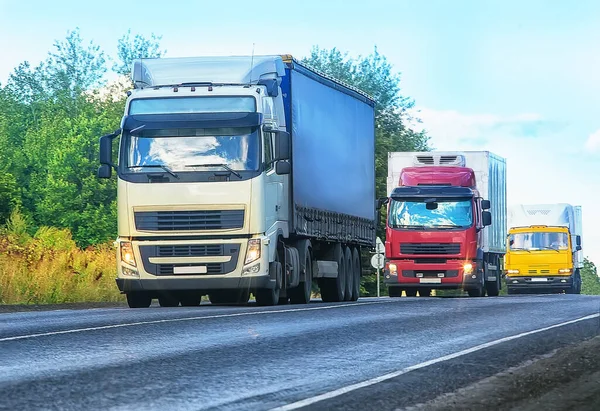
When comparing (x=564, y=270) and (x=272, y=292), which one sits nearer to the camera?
(x=272, y=292)

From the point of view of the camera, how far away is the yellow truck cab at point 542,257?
50438 mm

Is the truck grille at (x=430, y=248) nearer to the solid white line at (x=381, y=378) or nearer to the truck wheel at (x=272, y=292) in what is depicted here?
the truck wheel at (x=272, y=292)

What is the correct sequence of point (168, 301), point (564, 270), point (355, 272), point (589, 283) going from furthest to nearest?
point (589, 283) < point (564, 270) < point (355, 272) < point (168, 301)

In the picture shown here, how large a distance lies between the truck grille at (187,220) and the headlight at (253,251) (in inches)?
12.6

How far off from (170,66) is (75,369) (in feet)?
43.9

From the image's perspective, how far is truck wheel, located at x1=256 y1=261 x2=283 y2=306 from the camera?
73.6 feet

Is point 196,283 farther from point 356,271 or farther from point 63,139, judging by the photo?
point 63,139

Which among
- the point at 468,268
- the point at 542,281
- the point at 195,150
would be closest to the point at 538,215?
the point at 542,281

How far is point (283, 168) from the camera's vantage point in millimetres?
21938

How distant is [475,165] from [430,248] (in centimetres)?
468

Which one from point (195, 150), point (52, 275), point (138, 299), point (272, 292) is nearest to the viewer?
point (195, 150)

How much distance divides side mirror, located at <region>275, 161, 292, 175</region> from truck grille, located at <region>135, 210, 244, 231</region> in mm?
991

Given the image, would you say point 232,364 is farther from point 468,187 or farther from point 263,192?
point 468,187

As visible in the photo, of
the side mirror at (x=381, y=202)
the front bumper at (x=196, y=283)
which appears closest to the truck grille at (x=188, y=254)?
the front bumper at (x=196, y=283)
